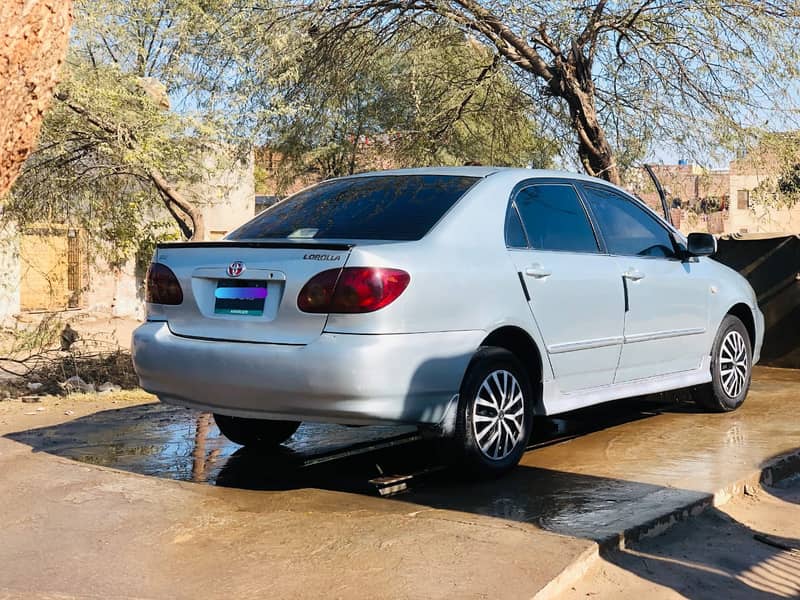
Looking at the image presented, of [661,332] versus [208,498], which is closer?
[208,498]

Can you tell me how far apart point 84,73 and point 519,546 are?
963cm

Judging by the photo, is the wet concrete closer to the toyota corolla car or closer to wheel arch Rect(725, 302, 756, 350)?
the toyota corolla car

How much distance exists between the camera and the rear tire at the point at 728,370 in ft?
24.4

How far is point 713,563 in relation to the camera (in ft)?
14.1

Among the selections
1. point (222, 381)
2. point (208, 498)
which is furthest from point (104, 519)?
point (222, 381)

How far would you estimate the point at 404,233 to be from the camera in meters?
5.30

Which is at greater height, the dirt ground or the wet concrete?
the wet concrete

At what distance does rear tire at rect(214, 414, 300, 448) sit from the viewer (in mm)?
6223

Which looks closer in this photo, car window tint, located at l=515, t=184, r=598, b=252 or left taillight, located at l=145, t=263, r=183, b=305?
left taillight, located at l=145, t=263, r=183, b=305

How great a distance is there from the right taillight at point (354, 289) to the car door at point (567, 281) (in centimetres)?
97

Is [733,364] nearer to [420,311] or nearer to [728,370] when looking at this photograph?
[728,370]

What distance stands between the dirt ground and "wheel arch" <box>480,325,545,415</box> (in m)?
1.18

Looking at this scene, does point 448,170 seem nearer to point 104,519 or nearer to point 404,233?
point 404,233

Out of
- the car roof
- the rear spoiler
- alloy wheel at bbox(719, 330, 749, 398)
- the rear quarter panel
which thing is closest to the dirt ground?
the rear quarter panel
